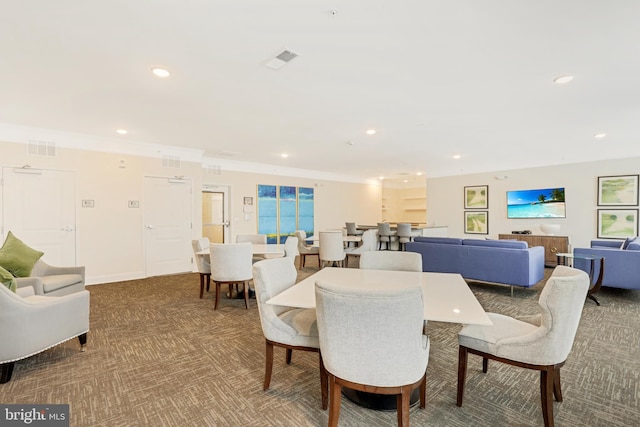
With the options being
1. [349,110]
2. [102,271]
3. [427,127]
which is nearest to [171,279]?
[102,271]

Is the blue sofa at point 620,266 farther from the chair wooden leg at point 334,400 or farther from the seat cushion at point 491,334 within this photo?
the chair wooden leg at point 334,400

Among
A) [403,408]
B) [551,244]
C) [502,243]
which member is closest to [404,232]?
[502,243]

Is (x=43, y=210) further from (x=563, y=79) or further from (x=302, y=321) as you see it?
(x=563, y=79)

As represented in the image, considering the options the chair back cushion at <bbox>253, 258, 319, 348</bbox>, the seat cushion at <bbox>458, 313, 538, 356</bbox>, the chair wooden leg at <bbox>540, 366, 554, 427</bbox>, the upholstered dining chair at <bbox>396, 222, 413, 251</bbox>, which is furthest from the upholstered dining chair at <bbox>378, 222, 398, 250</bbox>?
the chair wooden leg at <bbox>540, 366, 554, 427</bbox>

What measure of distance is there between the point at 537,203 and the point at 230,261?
8014 millimetres

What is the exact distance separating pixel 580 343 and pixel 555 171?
6.36m

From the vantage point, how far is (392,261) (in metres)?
2.96

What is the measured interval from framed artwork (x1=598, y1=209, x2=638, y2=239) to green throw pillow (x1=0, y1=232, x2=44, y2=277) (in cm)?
1048

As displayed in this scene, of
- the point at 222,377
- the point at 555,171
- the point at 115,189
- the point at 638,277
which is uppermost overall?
the point at 555,171

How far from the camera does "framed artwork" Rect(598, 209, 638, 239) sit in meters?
6.75

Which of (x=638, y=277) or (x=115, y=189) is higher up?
(x=115, y=189)

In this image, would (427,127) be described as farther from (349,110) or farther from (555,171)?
(555,171)

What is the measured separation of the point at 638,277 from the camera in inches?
169

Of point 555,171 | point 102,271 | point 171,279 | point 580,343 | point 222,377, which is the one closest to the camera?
point 222,377
